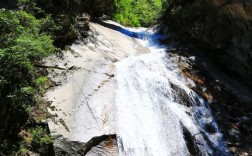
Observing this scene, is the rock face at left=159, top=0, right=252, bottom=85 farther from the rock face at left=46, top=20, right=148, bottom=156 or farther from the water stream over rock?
the rock face at left=46, top=20, right=148, bottom=156

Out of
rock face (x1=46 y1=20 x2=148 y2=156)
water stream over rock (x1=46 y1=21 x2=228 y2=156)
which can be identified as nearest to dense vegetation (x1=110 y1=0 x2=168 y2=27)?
rock face (x1=46 y1=20 x2=148 y2=156)

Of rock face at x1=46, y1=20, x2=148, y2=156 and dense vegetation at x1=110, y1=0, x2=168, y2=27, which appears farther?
dense vegetation at x1=110, y1=0, x2=168, y2=27

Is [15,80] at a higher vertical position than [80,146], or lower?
higher

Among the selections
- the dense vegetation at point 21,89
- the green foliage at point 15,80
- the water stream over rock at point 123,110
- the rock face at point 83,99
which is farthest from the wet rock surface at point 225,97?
the green foliage at point 15,80

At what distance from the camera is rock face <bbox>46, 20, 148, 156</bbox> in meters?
8.45

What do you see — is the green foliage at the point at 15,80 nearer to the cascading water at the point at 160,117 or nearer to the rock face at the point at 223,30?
the cascading water at the point at 160,117

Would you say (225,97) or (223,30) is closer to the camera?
(225,97)

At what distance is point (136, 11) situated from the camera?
1117 inches

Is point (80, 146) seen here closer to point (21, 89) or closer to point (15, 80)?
point (21, 89)

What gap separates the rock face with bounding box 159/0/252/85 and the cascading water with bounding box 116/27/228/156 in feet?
10.7

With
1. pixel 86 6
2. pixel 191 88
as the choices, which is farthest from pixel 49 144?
pixel 86 6

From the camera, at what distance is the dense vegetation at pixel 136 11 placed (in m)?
23.7

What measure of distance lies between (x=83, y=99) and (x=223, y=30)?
808 cm

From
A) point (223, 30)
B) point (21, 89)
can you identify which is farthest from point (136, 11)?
point (21, 89)
